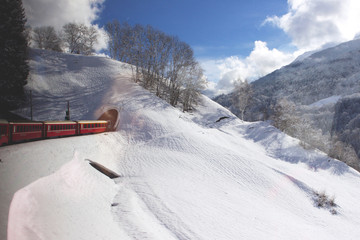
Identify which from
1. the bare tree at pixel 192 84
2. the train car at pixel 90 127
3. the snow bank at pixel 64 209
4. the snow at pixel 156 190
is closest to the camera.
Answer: the snow bank at pixel 64 209

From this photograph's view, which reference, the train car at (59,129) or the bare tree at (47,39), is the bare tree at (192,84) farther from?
the bare tree at (47,39)

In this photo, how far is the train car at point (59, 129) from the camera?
13.5 meters

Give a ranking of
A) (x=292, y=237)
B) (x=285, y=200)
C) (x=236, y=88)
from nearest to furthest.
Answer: (x=292, y=237) → (x=285, y=200) → (x=236, y=88)

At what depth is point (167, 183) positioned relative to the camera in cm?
1231

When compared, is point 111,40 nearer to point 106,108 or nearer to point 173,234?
point 106,108

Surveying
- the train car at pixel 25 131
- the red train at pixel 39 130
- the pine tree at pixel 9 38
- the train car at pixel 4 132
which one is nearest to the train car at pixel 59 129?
the red train at pixel 39 130

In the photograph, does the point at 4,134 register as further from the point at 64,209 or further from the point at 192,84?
the point at 192,84

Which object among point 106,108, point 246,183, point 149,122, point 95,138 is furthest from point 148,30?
point 246,183

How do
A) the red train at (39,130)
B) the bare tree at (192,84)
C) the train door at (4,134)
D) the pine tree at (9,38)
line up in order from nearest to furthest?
the pine tree at (9,38)
the train door at (4,134)
the red train at (39,130)
the bare tree at (192,84)

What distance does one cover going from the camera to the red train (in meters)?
10.3

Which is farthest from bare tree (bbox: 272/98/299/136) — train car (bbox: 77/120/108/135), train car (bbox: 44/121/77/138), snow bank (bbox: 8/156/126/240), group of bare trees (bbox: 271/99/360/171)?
train car (bbox: 44/121/77/138)

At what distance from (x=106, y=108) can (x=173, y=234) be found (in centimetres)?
2328

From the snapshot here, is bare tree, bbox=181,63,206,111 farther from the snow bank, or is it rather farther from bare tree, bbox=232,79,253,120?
the snow bank

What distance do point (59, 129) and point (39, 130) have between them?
1.83 metres
